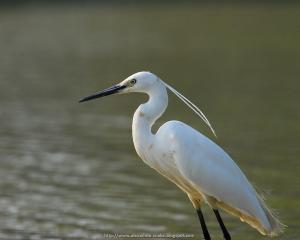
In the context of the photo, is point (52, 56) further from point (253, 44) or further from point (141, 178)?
point (141, 178)

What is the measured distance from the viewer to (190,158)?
6.97 metres

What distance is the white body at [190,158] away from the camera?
275 inches

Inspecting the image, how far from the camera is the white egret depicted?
23.0 ft

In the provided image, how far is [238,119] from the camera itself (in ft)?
51.1

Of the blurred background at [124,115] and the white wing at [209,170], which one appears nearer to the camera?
the white wing at [209,170]

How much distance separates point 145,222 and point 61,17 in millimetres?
28980

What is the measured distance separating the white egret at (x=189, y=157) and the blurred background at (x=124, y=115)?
64.9 inches

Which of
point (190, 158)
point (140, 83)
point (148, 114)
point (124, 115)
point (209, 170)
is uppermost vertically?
point (140, 83)

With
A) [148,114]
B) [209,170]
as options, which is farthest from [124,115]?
[209,170]

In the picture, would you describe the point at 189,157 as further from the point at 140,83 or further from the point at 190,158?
the point at 140,83

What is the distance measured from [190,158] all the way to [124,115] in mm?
9391

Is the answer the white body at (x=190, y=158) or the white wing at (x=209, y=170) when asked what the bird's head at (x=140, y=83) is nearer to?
the white body at (x=190, y=158)

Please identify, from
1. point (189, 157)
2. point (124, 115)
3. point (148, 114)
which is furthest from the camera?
point (124, 115)

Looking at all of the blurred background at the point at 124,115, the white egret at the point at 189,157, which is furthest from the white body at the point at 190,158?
the blurred background at the point at 124,115
